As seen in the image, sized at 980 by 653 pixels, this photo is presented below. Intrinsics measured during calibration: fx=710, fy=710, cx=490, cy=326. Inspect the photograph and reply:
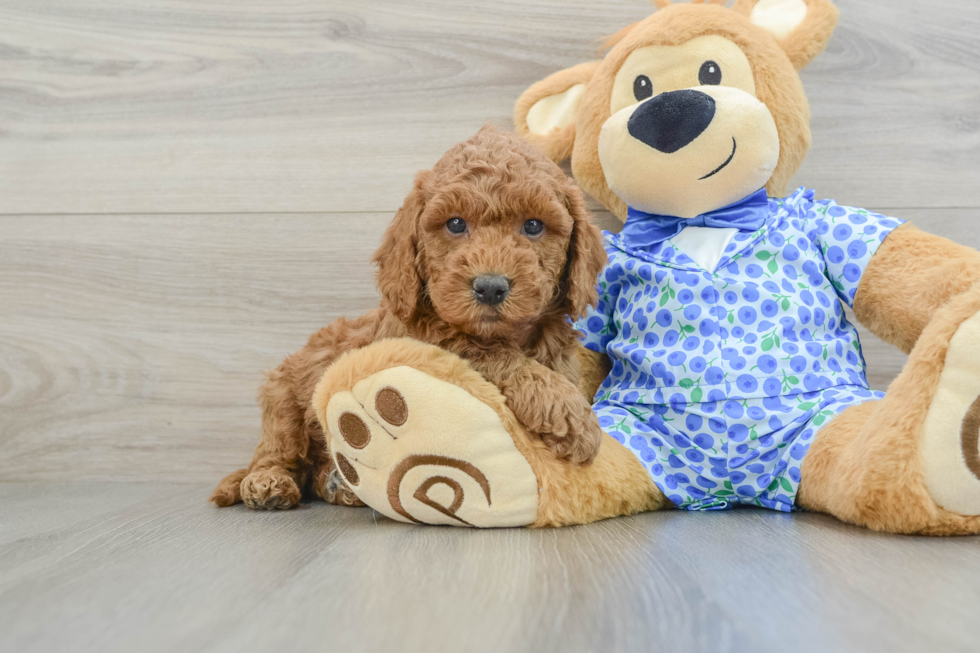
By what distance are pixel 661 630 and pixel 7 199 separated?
4.96 feet

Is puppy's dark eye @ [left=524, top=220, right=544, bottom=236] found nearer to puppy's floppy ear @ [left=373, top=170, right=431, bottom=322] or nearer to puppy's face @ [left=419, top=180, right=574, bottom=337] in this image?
puppy's face @ [left=419, top=180, right=574, bottom=337]

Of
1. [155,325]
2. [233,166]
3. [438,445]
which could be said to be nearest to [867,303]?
[438,445]

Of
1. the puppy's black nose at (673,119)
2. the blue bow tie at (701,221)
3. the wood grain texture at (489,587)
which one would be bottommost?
the wood grain texture at (489,587)

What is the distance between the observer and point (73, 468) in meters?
1.42

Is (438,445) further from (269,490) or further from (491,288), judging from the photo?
(269,490)

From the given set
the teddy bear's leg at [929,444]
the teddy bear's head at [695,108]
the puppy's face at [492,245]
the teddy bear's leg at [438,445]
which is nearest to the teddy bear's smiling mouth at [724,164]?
the teddy bear's head at [695,108]

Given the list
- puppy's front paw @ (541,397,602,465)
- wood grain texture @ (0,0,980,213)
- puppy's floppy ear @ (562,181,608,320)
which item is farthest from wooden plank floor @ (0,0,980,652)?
puppy's front paw @ (541,397,602,465)

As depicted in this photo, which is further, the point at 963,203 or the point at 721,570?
the point at 963,203

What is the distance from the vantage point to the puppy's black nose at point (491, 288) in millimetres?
831

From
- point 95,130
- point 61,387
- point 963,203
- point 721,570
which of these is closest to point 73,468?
point 61,387

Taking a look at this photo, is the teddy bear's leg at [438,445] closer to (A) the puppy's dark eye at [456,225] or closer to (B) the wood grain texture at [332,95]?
(A) the puppy's dark eye at [456,225]

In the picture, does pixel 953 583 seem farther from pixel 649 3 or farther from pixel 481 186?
pixel 649 3

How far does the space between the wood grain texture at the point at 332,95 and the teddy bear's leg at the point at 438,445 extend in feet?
1.99

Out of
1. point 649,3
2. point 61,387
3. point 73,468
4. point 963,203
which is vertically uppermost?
point 649,3
